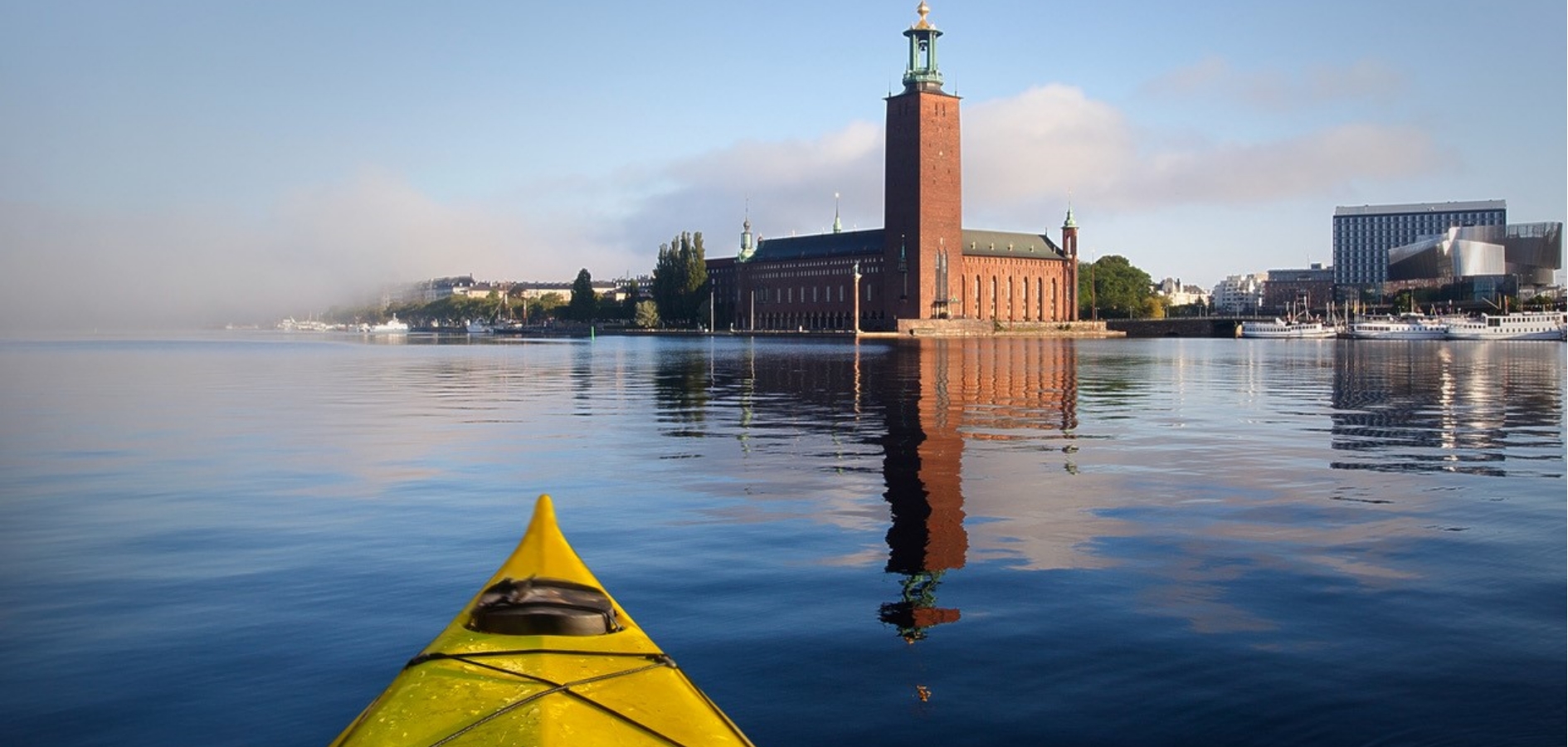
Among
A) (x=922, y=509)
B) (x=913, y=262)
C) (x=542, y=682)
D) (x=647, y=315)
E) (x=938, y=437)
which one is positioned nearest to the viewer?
(x=542, y=682)

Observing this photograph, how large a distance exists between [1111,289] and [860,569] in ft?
624

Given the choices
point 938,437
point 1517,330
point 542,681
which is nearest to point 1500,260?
point 1517,330

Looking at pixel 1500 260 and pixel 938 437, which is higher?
pixel 1500 260

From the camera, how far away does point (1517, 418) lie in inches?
1104

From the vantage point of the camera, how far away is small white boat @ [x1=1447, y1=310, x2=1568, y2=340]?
135750mm


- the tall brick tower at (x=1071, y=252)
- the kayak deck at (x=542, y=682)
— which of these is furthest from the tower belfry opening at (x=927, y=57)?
the kayak deck at (x=542, y=682)

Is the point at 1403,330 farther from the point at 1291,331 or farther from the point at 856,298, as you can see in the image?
the point at 856,298

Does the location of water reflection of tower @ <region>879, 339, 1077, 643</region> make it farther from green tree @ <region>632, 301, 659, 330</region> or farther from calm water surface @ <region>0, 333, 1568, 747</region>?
green tree @ <region>632, 301, 659, 330</region>

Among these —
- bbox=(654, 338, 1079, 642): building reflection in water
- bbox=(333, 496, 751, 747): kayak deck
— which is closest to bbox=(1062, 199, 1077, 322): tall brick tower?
bbox=(654, 338, 1079, 642): building reflection in water

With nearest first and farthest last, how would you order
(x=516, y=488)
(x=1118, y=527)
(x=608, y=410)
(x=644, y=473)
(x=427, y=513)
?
(x=1118, y=527) → (x=427, y=513) → (x=516, y=488) → (x=644, y=473) → (x=608, y=410)

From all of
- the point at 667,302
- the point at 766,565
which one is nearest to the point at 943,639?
the point at 766,565

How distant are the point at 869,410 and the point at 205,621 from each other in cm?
2131

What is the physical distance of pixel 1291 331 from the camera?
5940 inches

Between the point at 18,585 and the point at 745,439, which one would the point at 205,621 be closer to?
the point at 18,585
